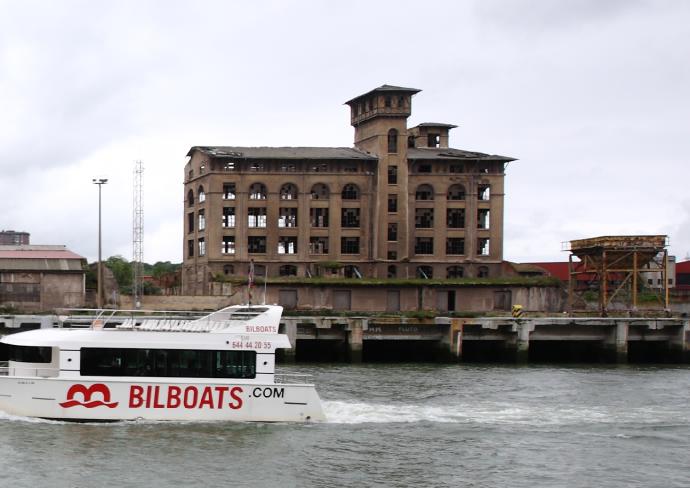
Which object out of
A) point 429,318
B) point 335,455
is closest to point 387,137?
point 429,318

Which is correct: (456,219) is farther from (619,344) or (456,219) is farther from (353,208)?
(619,344)

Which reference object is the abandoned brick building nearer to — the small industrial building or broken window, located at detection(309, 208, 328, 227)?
broken window, located at detection(309, 208, 328, 227)

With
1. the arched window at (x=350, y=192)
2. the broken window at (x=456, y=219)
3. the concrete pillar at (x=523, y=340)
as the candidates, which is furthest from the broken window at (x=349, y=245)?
the concrete pillar at (x=523, y=340)

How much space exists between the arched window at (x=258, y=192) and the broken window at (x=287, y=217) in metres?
2.26

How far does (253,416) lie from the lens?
38562 mm

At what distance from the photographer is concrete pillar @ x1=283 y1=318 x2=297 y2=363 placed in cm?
6906

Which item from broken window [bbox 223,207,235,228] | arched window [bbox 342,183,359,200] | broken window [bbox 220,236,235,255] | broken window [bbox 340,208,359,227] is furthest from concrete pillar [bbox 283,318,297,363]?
arched window [bbox 342,183,359,200]

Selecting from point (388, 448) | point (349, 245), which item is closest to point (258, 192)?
point (349, 245)

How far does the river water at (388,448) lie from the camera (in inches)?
1256

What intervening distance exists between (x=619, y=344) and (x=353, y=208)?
3535 centimetres

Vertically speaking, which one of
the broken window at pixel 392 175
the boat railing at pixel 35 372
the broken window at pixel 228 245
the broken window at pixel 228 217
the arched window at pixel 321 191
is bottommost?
the boat railing at pixel 35 372

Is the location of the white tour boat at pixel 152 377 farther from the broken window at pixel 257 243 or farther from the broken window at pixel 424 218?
the broken window at pixel 424 218

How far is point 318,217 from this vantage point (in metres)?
102

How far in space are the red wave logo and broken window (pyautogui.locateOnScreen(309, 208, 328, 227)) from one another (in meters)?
64.1
